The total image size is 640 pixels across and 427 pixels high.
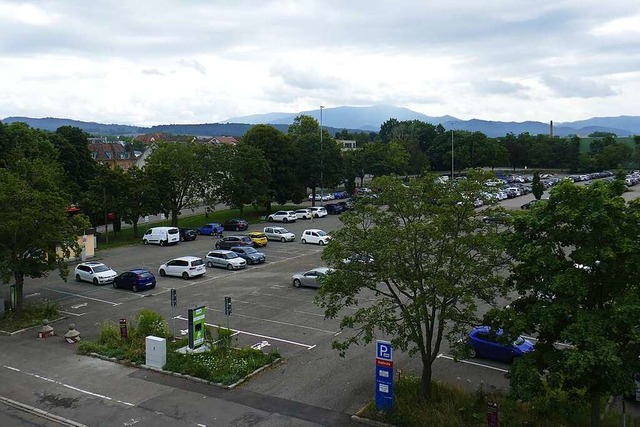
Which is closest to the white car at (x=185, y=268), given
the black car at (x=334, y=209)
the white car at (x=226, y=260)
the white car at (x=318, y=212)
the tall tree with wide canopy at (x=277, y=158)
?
the white car at (x=226, y=260)

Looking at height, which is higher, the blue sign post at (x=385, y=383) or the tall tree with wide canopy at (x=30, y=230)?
the tall tree with wide canopy at (x=30, y=230)

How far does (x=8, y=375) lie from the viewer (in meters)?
19.5

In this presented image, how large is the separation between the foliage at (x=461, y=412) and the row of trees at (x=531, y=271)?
0.61 m

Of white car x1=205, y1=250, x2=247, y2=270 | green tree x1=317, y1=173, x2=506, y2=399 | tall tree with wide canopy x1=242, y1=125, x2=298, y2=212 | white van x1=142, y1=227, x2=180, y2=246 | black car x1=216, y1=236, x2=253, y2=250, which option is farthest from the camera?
tall tree with wide canopy x1=242, y1=125, x2=298, y2=212

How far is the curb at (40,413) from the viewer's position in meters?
16.0

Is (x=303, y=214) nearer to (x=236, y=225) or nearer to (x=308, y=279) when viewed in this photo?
(x=236, y=225)

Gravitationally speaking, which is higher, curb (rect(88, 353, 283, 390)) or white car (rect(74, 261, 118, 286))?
white car (rect(74, 261, 118, 286))

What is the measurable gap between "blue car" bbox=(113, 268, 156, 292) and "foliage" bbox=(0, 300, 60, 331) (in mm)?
4185

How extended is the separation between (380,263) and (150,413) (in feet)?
25.6

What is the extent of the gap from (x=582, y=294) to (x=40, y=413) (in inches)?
584

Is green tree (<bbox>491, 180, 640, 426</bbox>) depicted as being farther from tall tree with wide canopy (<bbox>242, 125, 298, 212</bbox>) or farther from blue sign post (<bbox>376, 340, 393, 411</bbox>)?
tall tree with wide canopy (<bbox>242, 125, 298, 212</bbox>)

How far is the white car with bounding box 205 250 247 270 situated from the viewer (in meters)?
36.2

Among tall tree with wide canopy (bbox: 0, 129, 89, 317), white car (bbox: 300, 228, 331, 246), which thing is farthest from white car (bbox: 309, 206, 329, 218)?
tall tree with wide canopy (bbox: 0, 129, 89, 317)

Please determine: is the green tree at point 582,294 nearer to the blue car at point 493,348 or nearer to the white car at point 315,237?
the blue car at point 493,348
